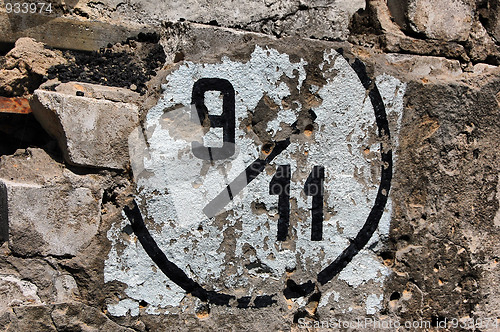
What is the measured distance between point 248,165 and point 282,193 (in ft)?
0.58

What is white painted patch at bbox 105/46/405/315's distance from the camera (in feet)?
4.80

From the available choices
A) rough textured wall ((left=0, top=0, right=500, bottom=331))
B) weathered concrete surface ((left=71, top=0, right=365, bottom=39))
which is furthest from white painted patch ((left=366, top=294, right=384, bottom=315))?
weathered concrete surface ((left=71, top=0, right=365, bottom=39))

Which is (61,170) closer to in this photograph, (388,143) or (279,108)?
(279,108)

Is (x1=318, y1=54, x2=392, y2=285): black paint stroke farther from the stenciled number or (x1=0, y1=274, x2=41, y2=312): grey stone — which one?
(x1=0, y1=274, x2=41, y2=312): grey stone

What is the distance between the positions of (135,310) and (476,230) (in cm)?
145

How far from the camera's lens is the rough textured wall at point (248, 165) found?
1.44 meters

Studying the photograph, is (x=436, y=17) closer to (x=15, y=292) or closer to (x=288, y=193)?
(x=288, y=193)

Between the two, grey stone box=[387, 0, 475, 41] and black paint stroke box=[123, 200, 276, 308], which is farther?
grey stone box=[387, 0, 475, 41]

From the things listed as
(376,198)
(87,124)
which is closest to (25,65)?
(87,124)

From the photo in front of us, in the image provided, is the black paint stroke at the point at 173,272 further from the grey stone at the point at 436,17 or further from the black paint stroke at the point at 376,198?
the grey stone at the point at 436,17

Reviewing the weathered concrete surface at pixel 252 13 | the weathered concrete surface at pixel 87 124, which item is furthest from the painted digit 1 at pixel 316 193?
the weathered concrete surface at pixel 87 124

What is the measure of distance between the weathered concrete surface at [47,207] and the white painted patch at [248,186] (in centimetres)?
13

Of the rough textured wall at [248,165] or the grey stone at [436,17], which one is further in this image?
the grey stone at [436,17]

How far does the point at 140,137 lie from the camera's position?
1455 mm
